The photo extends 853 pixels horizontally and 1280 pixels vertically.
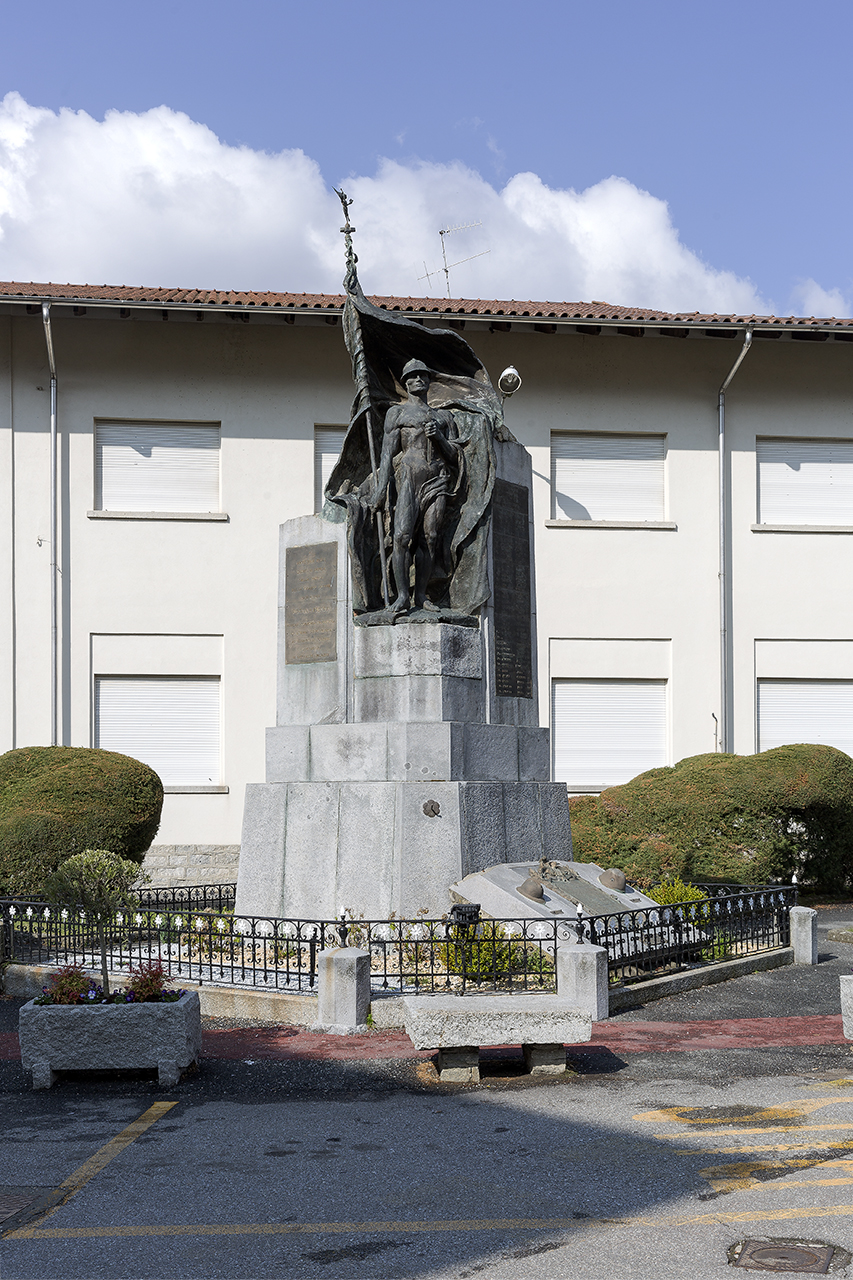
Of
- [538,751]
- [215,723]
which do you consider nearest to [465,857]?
[538,751]

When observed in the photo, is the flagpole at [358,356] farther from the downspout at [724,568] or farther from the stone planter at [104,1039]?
the downspout at [724,568]

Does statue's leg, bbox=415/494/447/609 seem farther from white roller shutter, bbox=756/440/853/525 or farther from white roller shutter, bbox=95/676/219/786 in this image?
white roller shutter, bbox=756/440/853/525


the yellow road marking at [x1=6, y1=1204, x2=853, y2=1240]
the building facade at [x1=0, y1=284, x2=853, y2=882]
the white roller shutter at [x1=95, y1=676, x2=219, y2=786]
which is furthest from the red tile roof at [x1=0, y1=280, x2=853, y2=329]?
the yellow road marking at [x1=6, y1=1204, x2=853, y2=1240]

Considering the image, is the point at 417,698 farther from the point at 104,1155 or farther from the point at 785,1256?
the point at 785,1256

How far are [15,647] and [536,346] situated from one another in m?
9.83

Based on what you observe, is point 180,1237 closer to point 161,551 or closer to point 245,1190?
point 245,1190

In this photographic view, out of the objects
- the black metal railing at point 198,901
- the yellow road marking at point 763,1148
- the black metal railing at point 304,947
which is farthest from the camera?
the black metal railing at point 198,901

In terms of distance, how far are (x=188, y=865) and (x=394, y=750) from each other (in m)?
9.77

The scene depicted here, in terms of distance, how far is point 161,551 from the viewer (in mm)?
20938

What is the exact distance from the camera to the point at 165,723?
20766mm

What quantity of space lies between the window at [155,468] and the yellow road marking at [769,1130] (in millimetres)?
16312

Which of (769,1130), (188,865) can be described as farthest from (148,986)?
(188,865)

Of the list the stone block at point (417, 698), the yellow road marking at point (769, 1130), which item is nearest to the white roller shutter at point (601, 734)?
the stone block at point (417, 698)

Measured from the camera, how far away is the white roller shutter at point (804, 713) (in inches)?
861
